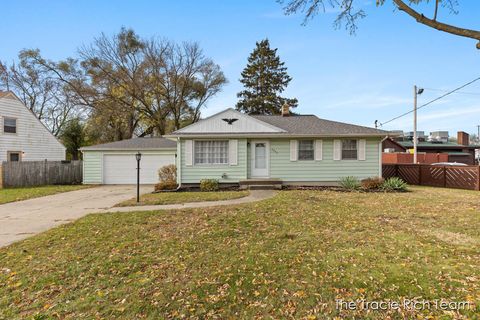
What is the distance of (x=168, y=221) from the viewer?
6434 millimetres

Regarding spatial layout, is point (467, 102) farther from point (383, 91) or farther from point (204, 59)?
point (204, 59)

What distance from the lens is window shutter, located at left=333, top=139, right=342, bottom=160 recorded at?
12734 mm

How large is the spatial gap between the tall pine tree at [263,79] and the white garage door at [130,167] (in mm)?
20123

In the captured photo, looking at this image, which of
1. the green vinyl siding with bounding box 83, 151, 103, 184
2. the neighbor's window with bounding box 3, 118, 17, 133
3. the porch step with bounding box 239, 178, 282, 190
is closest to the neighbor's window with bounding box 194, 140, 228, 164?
the porch step with bounding box 239, 178, 282, 190

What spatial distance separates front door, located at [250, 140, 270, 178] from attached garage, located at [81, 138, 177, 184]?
6212 millimetres

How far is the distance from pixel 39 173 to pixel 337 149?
58.0ft

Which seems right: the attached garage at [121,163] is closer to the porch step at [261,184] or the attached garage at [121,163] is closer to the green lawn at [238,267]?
the porch step at [261,184]

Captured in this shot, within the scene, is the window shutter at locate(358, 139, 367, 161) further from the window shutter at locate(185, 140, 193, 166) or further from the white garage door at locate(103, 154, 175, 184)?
the white garage door at locate(103, 154, 175, 184)

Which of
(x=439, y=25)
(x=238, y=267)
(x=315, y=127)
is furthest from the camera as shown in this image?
(x=315, y=127)

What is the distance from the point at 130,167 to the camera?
1689 cm

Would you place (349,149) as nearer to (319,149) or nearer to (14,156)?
(319,149)

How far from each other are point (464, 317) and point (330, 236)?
2.54 m

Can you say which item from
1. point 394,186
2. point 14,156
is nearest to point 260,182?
point 394,186

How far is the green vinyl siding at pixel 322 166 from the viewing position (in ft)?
41.9
